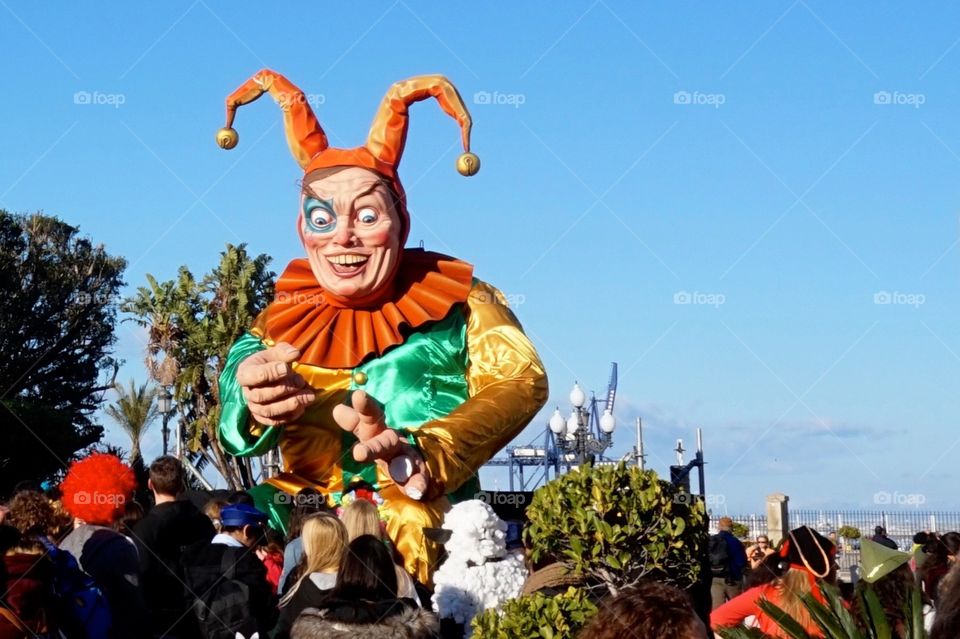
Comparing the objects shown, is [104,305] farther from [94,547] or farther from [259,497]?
[94,547]

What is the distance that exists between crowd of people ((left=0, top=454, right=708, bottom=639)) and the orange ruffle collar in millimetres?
3603

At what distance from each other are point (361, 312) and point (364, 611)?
6613mm

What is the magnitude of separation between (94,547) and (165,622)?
0.63 m

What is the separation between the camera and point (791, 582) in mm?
4992

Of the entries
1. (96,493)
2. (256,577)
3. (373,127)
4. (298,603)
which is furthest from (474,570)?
(373,127)

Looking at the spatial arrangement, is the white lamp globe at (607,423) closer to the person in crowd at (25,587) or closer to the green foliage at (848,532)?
the green foliage at (848,532)

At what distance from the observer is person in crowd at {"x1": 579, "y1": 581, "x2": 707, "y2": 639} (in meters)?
3.35

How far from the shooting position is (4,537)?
4.98 m

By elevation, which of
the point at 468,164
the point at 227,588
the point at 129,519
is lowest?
Answer: the point at 227,588

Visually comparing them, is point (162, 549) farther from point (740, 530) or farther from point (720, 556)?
point (740, 530)

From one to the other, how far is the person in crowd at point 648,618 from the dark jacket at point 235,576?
8.33ft

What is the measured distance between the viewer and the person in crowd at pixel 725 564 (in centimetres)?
1241

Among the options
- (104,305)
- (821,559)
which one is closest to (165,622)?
(821,559)

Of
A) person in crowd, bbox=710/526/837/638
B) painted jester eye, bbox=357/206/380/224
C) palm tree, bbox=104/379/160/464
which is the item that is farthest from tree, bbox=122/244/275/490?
person in crowd, bbox=710/526/837/638
